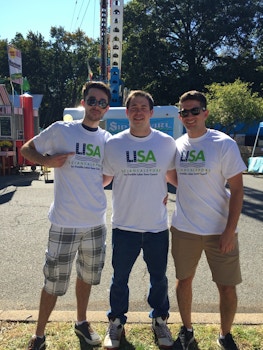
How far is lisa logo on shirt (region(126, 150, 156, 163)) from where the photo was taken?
2.69 metres

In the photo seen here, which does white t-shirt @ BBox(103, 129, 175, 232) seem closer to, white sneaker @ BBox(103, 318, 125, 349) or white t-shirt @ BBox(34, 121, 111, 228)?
white t-shirt @ BBox(34, 121, 111, 228)

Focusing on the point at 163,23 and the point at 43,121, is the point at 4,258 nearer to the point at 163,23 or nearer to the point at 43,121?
the point at 163,23

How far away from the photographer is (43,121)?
45.8 m

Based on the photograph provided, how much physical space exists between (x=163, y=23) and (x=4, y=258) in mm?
30204

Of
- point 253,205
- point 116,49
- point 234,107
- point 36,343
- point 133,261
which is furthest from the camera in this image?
point 234,107

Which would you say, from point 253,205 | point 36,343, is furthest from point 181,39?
point 36,343

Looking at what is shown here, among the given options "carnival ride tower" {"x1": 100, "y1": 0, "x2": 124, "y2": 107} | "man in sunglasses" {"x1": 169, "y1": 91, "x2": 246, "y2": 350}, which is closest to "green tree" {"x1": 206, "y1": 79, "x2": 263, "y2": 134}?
"carnival ride tower" {"x1": 100, "y1": 0, "x2": 124, "y2": 107}

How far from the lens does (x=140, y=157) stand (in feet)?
8.84

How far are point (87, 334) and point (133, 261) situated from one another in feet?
2.23

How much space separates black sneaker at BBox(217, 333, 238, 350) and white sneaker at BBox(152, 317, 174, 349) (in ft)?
1.24

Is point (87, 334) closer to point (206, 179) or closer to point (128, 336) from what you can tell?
point (128, 336)

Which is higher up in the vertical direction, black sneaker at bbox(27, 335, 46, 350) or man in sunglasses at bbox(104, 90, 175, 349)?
man in sunglasses at bbox(104, 90, 175, 349)

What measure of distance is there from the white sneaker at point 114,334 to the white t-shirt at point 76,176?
0.82 meters

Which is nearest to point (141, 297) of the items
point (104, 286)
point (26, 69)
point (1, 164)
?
point (104, 286)
